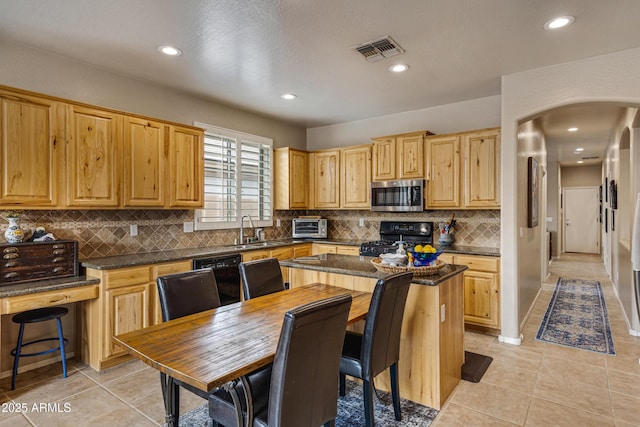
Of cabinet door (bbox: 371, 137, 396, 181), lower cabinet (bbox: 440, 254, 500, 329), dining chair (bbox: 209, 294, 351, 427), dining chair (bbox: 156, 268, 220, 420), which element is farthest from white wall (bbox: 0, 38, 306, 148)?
lower cabinet (bbox: 440, 254, 500, 329)

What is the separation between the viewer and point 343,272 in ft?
8.79

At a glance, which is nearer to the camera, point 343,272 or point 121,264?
point 343,272

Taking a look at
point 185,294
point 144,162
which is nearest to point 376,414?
point 185,294

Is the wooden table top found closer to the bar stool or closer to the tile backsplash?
the bar stool

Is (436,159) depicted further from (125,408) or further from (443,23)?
(125,408)

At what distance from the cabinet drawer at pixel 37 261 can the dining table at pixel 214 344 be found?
1.65 metres

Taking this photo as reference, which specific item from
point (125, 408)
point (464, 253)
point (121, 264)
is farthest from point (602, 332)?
point (121, 264)

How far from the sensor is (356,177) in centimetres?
520

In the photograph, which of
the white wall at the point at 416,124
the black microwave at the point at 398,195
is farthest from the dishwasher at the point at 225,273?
the white wall at the point at 416,124

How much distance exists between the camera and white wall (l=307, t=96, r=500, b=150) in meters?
4.46

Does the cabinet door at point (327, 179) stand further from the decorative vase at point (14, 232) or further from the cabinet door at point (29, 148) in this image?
the decorative vase at point (14, 232)

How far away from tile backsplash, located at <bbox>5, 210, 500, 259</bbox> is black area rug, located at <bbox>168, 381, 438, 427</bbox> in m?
1.97

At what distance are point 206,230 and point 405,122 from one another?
3144 millimetres

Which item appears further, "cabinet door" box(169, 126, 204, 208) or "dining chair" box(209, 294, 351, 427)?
"cabinet door" box(169, 126, 204, 208)
